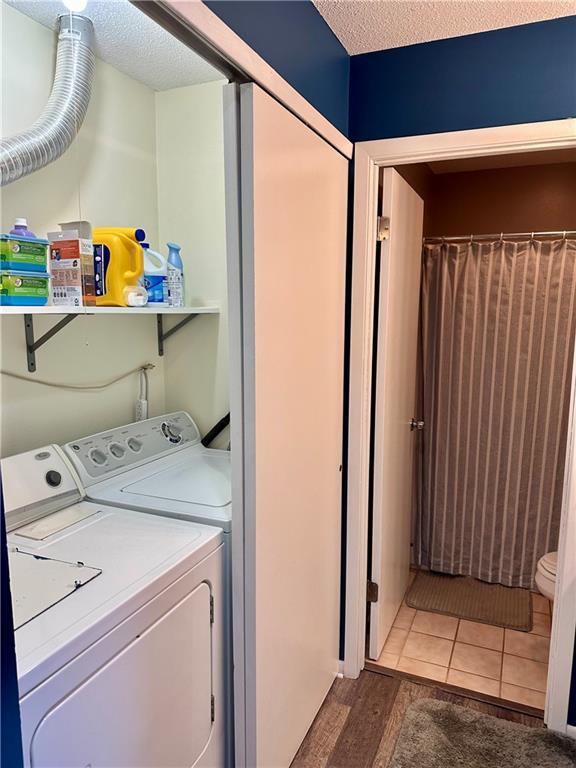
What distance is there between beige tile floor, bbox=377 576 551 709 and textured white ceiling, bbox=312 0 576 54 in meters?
2.44

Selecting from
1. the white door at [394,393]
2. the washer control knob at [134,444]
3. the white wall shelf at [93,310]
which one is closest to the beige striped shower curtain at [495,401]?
the white door at [394,393]

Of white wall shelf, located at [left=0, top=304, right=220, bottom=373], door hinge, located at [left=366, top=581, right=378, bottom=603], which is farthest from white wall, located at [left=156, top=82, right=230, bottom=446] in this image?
door hinge, located at [left=366, top=581, right=378, bottom=603]

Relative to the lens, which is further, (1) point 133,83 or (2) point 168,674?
(1) point 133,83

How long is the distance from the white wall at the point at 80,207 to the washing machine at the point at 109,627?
0.75ft

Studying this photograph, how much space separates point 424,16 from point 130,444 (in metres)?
1.73

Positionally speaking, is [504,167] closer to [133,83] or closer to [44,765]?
[133,83]

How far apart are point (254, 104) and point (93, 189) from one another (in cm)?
94

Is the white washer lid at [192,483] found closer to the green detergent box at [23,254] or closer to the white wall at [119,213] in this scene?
the white wall at [119,213]

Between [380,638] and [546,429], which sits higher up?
[546,429]

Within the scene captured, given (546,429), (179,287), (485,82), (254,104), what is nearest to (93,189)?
(179,287)

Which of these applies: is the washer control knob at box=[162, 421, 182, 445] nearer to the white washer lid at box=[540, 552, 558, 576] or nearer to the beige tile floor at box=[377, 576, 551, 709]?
the beige tile floor at box=[377, 576, 551, 709]

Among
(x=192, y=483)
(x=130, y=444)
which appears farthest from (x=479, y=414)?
(x=130, y=444)

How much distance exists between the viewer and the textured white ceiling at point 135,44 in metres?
1.60

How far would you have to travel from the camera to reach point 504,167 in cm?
296
